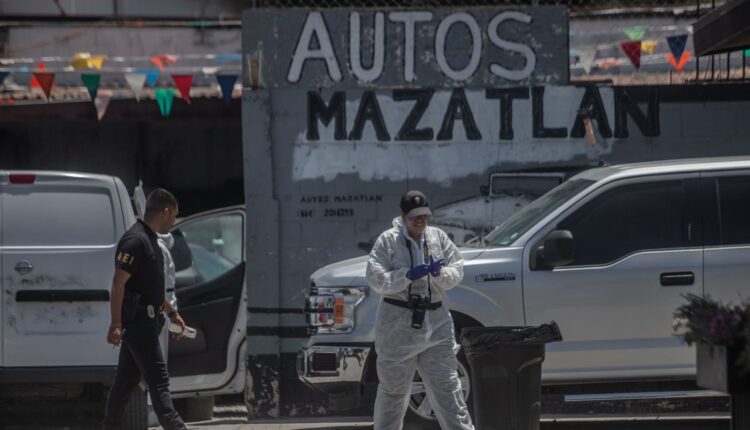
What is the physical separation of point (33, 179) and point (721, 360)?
17.6 feet

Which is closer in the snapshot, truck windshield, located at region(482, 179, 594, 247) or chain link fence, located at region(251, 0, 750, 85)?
truck windshield, located at region(482, 179, 594, 247)

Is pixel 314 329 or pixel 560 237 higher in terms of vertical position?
pixel 560 237

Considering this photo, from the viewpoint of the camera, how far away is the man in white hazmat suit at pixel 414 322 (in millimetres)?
7207

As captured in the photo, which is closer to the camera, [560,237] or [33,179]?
[560,237]

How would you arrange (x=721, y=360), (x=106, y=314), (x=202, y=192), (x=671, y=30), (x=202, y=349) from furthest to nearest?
(x=202, y=192) < (x=671, y=30) < (x=202, y=349) < (x=106, y=314) < (x=721, y=360)

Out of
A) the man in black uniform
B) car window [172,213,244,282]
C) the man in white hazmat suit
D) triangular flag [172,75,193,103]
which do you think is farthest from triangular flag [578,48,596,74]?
the man in black uniform

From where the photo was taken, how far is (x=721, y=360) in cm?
564

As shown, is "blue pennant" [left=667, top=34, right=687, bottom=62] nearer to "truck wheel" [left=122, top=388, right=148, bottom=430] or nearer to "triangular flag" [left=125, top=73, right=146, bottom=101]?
"triangular flag" [left=125, top=73, right=146, bottom=101]

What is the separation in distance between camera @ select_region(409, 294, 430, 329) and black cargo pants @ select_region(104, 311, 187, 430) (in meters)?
1.69

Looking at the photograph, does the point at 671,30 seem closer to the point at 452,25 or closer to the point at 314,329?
the point at 452,25

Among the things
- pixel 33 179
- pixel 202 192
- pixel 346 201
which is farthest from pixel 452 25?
pixel 202 192

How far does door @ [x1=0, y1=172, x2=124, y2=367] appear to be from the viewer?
852 centimetres

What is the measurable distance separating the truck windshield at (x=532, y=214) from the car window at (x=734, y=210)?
974 mm

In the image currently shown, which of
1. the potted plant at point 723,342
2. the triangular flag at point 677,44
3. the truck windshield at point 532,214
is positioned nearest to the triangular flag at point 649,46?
the triangular flag at point 677,44
